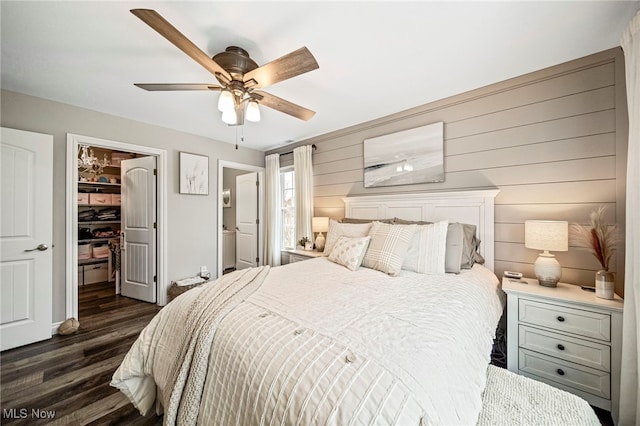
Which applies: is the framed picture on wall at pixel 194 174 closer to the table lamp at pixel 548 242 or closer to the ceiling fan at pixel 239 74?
the ceiling fan at pixel 239 74

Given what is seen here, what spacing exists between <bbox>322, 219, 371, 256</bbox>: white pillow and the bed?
533 mm

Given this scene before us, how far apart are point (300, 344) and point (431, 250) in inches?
58.6

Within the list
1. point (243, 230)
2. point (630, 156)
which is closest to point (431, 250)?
point (630, 156)

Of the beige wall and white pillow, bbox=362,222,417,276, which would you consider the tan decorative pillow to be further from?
the beige wall

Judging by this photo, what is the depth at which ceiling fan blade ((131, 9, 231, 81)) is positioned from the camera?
41.7 inches

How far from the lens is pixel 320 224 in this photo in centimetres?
338

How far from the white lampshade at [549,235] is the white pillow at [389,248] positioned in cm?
83

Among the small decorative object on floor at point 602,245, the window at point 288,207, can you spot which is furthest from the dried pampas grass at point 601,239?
the window at point 288,207

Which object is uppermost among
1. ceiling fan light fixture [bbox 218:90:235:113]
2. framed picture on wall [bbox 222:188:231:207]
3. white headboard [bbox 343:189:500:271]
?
ceiling fan light fixture [bbox 218:90:235:113]

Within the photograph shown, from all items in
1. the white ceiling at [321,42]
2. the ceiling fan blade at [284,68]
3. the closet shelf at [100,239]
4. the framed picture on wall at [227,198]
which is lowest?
the closet shelf at [100,239]

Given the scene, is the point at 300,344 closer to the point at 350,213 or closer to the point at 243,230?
the point at 350,213

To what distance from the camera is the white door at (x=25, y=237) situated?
2207 millimetres

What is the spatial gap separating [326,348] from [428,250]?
1440 millimetres

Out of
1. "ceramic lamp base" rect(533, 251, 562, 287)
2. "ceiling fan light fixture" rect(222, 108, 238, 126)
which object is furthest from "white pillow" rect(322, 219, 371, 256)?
"ceiling fan light fixture" rect(222, 108, 238, 126)
